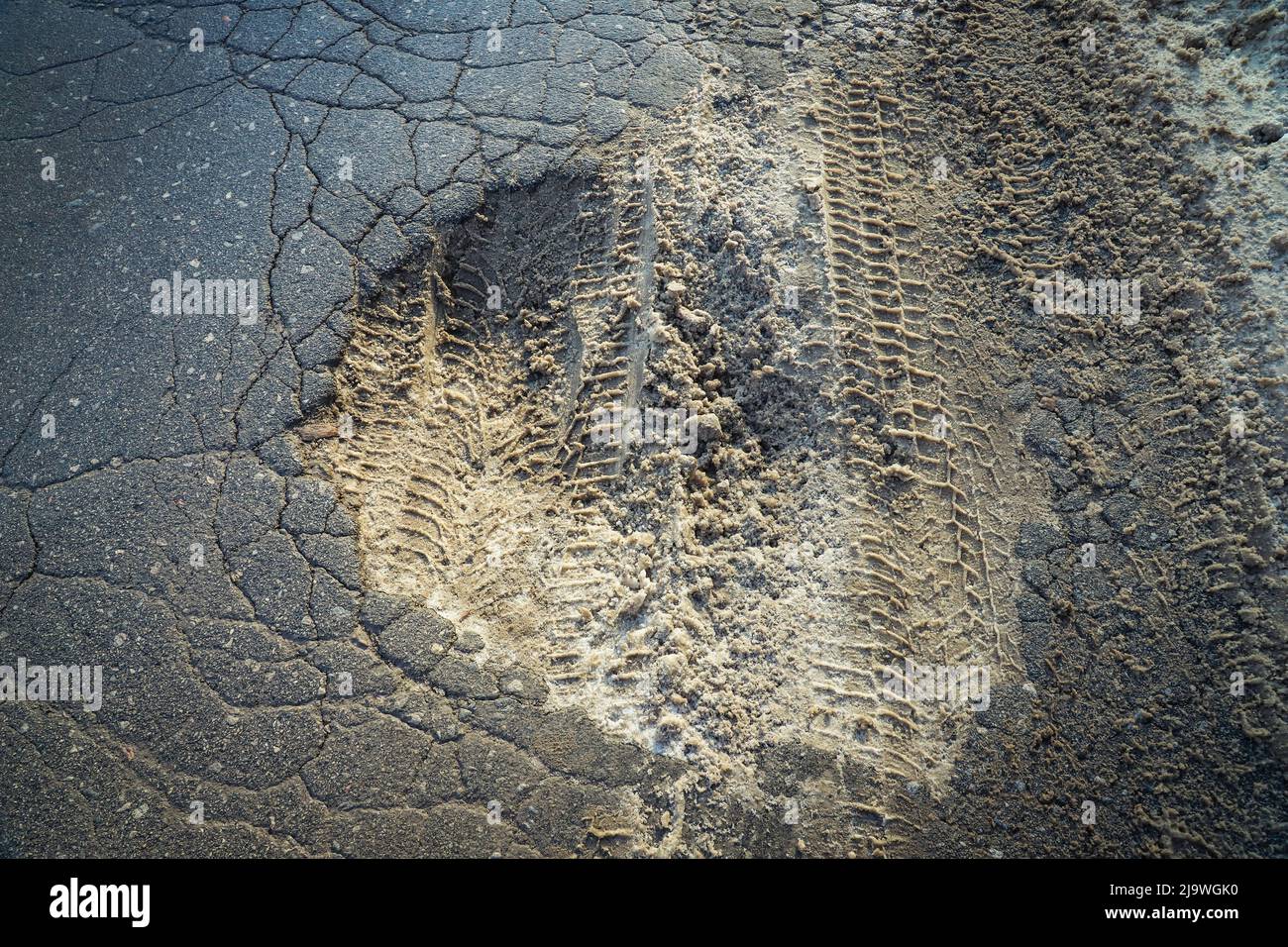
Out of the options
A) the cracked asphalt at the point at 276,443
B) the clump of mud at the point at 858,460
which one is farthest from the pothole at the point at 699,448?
the cracked asphalt at the point at 276,443

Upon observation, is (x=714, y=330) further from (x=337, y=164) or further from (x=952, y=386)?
(x=337, y=164)

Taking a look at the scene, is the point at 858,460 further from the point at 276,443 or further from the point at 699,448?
the point at 276,443

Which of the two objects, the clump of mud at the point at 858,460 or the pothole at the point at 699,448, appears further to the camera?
the pothole at the point at 699,448

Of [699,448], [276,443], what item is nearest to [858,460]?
[699,448]

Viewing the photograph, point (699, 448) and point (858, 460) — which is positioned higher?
point (699, 448)

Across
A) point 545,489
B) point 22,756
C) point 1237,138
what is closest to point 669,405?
point 545,489

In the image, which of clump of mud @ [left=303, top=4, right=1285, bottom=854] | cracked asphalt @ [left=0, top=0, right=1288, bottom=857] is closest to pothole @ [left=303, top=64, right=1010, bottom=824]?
clump of mud @ [left=303, top=4, right=1285, bottom=854]

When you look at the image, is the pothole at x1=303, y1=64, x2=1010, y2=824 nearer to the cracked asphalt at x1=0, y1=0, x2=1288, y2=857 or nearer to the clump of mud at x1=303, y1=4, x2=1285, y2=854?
the clump of mud at x1=303, y1=4, x2=1285, y2=854

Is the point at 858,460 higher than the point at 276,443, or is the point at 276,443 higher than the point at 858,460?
the point at 276,443

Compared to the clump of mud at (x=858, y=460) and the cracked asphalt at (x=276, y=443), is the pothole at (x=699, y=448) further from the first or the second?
the cracked asphalt at (x=276, y=443)

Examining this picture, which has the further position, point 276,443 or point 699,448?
point 699,448
